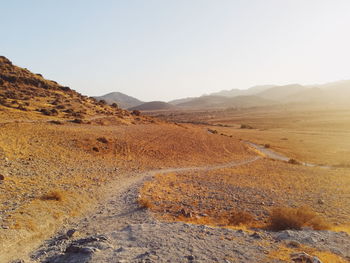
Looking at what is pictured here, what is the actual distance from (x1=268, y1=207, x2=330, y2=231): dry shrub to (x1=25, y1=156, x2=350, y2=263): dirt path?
78 centimetres

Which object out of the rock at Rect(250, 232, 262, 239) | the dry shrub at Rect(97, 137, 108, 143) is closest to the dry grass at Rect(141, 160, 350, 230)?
the rock at Rect(250, 232, 262, 239)

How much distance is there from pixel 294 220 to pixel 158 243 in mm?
5348

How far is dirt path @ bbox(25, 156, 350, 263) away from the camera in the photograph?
21.8 feet

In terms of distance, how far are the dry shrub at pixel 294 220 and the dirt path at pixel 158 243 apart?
30.9 inches

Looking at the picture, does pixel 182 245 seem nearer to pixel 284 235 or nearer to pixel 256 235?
pixel 256 235

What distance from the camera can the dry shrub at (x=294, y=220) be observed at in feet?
31.2

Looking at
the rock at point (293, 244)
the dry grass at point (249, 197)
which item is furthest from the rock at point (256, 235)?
the dry grass at point (249, 197)

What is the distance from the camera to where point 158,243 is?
24.3 ft

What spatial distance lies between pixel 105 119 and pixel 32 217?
36.5 meters

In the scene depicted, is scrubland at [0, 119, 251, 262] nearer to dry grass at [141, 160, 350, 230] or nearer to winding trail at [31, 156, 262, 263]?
winding trail at [31, 156, 262, 263]

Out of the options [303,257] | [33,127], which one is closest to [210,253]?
[303,257]

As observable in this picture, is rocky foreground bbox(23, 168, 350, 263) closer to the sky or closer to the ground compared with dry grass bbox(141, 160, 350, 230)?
closer to the sky

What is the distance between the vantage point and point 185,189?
623 inches

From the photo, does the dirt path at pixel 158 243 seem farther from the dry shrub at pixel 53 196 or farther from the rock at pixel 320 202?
the rock at pixel 320 202
